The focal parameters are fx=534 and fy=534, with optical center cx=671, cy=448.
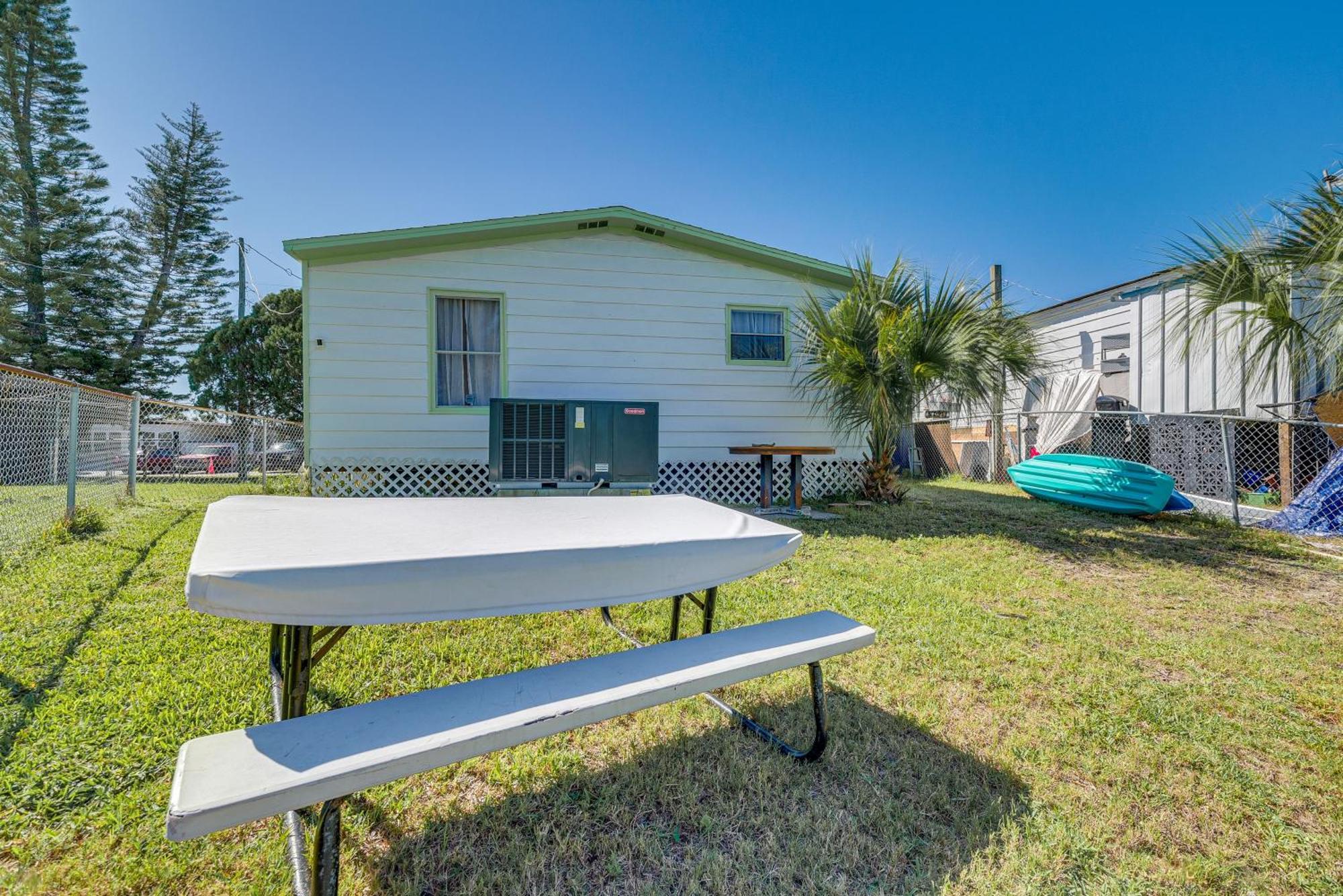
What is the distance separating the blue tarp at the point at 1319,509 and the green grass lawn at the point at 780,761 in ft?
10.5

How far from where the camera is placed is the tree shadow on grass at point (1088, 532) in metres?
4.84

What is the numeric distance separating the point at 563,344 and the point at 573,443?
164 centimetres

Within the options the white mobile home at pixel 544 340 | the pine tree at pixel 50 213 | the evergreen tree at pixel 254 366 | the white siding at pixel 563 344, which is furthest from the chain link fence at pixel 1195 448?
the pine tree at pixel 50 213

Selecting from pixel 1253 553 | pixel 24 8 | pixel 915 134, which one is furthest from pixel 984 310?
pixel 24 8

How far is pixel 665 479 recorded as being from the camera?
25.7 ft

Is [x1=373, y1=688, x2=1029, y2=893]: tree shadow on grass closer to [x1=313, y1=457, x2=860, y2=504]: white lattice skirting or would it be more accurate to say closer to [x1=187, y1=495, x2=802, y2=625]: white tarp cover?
[x1=187, y1=495, x2=802, y2=625]: white tarp cover

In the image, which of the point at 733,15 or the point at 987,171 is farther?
the point at 987,171

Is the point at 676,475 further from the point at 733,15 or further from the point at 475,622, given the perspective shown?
the point at 733,15

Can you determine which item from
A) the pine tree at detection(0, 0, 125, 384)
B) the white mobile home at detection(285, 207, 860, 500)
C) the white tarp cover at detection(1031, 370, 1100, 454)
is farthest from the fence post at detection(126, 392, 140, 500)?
the pine tree at detection(0, 0, 125, 384)

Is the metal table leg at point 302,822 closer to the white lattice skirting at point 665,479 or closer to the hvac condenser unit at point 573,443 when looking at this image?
the hvac condenser unit at point 573,443

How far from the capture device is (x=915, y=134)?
1024 centimetres

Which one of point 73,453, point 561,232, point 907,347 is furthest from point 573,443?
point 73,453

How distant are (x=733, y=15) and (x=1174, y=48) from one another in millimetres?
6791

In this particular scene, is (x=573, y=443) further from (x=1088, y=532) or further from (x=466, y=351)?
(x=1088, y=532)
